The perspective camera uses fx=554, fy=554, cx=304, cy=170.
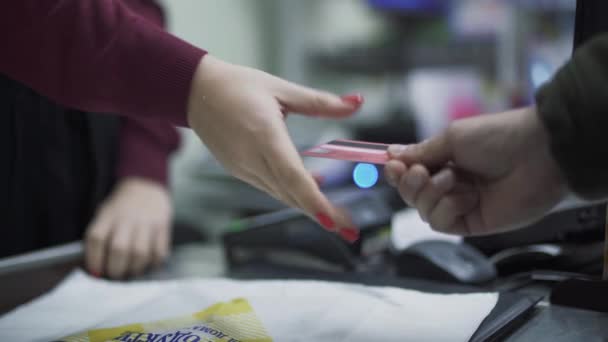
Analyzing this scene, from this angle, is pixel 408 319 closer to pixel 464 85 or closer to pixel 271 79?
pixel 271 79

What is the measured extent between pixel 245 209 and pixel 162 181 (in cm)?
20

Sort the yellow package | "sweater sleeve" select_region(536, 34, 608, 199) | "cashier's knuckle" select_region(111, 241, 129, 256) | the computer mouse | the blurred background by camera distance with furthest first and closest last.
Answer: the blurred background → "cashier's knuckle" select_region(111, 241, 129, 256) → the computer mouse → the yellow package → "sweater sleeve" select_region(536, 34, 608, 199)

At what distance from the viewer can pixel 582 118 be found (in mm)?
281

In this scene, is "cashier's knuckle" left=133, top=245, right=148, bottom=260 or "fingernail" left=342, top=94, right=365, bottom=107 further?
"cashier's knuckle" left=133, top=245, right=148, bottom=260

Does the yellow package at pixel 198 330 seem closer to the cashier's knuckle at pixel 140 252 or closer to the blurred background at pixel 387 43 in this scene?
the cashier's knuckle at pixel 140 252

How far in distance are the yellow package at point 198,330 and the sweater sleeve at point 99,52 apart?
0.53 ft

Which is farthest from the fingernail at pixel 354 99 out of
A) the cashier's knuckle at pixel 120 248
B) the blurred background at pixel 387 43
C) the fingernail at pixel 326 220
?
the blurred background at pixel 387 43

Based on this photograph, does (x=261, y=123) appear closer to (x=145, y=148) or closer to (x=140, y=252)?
(x=140, y=252)

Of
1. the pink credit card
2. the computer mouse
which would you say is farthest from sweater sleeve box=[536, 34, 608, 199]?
the computer mouse

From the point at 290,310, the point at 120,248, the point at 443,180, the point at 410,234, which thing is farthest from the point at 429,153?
the point at 120,248

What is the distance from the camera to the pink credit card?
0.38 meters

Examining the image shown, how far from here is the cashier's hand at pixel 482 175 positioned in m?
0.31

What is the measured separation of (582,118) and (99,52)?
335 millimetres

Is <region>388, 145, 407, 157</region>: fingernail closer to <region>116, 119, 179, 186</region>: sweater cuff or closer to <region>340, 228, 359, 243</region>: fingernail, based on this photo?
<region>340, 228, 359, 243</region>: fingernail
